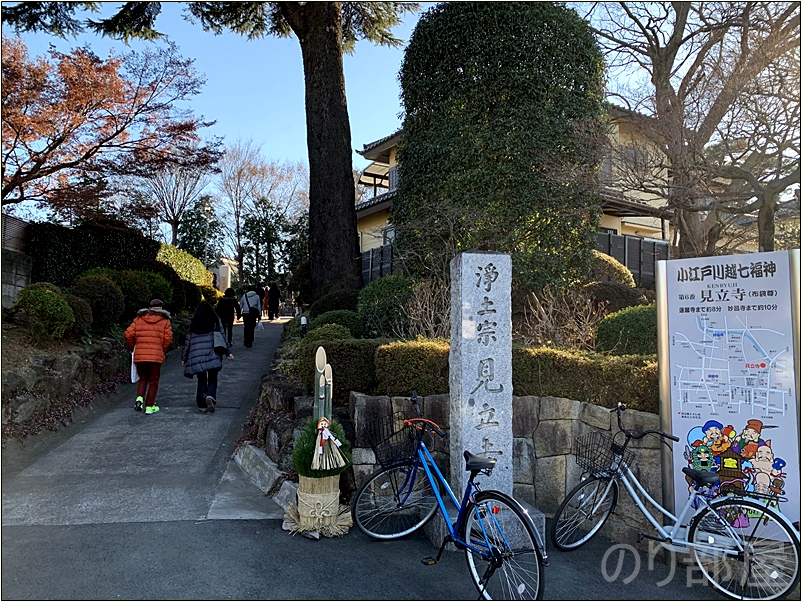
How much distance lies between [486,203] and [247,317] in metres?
7.67

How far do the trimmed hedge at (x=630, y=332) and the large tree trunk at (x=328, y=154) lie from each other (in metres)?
7.14

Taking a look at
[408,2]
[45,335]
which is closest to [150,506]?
[45,335]

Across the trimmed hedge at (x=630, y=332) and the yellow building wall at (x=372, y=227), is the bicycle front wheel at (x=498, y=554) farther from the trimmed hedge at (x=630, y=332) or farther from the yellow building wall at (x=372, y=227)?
the yellow building wall at (x=372, y=227)

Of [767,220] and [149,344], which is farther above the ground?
[767,220]

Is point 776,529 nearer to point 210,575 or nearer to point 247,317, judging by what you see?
point 210,575

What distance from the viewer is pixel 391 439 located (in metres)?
5.34

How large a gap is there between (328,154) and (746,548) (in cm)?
1134

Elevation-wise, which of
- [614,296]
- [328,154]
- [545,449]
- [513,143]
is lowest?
[545,449]

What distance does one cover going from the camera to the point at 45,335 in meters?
8.30

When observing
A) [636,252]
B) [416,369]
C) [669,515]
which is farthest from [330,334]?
[636,252]

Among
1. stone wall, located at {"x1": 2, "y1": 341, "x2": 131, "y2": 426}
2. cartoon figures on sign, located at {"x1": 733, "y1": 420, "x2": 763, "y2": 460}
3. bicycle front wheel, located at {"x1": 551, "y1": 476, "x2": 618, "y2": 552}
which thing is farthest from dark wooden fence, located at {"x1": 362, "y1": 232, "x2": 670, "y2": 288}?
cartoon figures on sign, located at {"x1": 733, "y1": 420, "x2": 763, "y2": 460}

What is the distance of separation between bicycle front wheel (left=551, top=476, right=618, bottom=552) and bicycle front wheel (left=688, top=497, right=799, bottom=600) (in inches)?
28.2

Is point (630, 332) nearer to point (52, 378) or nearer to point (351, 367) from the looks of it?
point (351, 367)

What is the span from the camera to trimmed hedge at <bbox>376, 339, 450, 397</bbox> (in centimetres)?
559
